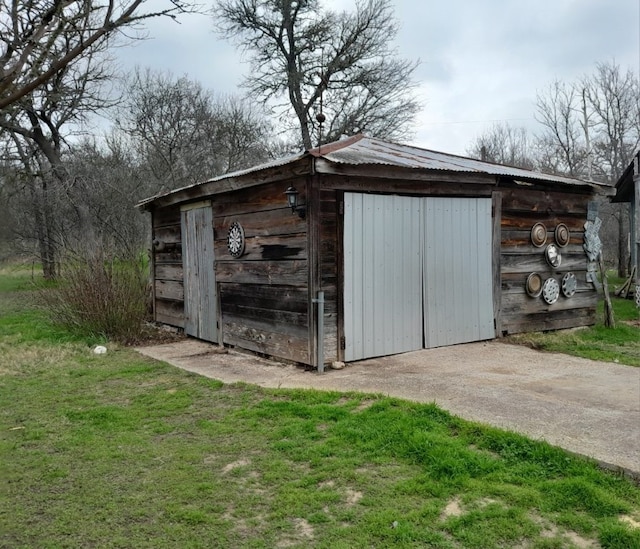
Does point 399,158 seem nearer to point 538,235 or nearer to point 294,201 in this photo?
point 294,201

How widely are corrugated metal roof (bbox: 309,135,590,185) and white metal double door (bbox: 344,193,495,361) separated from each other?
392mm

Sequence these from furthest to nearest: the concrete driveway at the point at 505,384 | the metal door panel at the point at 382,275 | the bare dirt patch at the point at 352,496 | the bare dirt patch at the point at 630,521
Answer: the metal door panel at the point at 382,275, the concrete driveway at the point at 505,384, the bare dirt patch at the point at 352,496, the bare dirt patch at the point at 630,521

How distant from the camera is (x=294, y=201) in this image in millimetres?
5496

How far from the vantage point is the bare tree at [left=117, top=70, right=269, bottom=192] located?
17938 millimetres

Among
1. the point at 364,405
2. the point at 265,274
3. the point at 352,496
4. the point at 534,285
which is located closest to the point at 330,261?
the point at 265,274

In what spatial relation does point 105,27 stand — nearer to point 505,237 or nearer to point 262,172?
point 262,172

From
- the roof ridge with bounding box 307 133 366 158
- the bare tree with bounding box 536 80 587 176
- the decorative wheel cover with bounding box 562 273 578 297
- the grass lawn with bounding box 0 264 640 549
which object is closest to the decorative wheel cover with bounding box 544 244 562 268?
the decorative wheel cover with bounding box 562 273 578 297

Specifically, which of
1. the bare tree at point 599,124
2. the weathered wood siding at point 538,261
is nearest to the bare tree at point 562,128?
the bare tree at point 599,124

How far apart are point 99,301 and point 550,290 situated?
6492mm

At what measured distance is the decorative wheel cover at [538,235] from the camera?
7227 millimetres

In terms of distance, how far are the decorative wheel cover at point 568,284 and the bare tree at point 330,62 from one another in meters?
11.7

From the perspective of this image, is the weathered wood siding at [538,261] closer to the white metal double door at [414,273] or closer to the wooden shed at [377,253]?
the wooden shed at [377,253]

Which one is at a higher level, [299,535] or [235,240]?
[235,240]

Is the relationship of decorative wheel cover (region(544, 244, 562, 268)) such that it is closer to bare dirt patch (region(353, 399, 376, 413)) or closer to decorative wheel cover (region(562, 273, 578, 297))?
decorative wheel cover (region(562, 273, 578, 297))
